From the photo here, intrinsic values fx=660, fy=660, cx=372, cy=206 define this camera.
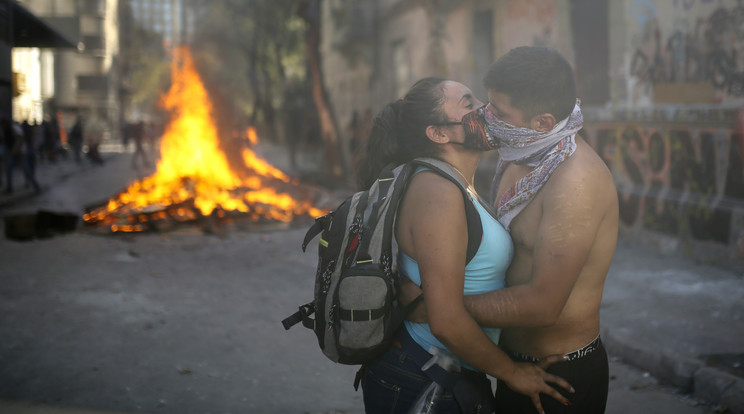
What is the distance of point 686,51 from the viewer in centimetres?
825

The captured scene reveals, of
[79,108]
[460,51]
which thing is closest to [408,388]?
[460,51]

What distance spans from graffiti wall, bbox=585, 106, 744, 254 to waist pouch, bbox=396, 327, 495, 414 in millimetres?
6291

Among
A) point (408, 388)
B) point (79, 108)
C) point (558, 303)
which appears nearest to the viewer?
point (558, 303)

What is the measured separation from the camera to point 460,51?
53.2 feet

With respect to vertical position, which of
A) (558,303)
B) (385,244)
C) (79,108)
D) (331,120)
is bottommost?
(558,303)

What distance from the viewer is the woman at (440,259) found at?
192cm

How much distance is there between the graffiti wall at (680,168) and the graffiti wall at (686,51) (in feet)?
0.71

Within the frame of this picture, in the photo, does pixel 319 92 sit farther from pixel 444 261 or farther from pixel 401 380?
pixel 444 261

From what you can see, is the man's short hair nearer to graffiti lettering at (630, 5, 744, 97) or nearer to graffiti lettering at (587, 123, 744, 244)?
graffiti lettering at (587, 123, 744, 244)

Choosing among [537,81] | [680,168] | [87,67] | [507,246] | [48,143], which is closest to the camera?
[537,81]

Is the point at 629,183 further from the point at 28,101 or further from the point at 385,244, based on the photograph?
the point at 28,101

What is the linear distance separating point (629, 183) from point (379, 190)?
8.12 m

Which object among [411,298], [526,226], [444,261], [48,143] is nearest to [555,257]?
[526,226]

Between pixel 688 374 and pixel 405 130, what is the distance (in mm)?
3359
